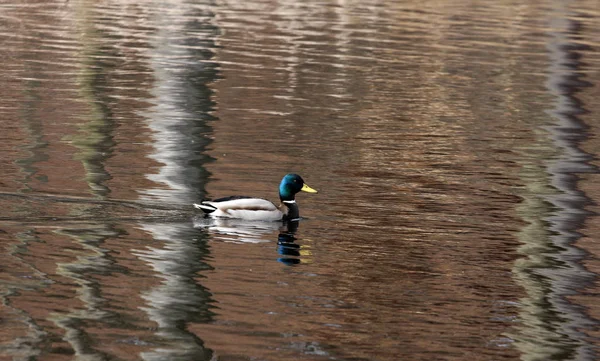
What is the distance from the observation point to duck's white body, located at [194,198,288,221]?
14984 millimetres

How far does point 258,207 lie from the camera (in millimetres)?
15203

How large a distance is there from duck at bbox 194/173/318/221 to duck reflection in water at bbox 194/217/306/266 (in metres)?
0.07

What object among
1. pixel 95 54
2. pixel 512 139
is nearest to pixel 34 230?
pixel 512 139

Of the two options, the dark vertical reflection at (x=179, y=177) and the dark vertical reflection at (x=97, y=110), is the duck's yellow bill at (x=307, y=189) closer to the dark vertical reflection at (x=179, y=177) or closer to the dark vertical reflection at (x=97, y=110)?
the dark vertical reflection at (x=179, y=177)

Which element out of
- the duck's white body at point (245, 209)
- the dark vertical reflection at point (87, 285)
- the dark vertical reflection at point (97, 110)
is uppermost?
the dark vertical reflection at point (87, 285)

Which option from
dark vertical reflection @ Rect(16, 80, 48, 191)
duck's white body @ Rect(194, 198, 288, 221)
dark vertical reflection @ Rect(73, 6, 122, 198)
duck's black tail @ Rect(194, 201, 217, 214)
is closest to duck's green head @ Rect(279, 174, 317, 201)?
duck's white body @ Rect(194, 198, 288, 221)

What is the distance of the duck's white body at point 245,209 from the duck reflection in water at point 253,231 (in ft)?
0.22

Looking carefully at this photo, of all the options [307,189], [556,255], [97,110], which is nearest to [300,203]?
[307,189]

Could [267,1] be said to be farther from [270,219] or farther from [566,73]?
[270,219]

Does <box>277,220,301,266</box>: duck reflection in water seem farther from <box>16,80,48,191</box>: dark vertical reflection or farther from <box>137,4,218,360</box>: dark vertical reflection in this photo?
<box>16,80,48,191</box>: dark vertical reflection

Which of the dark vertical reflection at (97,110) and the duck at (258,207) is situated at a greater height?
the duck at (258,207)

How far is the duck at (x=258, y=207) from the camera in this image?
1500 centimetres

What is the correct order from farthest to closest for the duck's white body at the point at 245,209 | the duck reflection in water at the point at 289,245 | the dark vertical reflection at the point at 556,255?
the duck's white body at the point at 245,209, the duck reflection in water at the point at 289,245, the dark vertical reflection at the point at 556,255

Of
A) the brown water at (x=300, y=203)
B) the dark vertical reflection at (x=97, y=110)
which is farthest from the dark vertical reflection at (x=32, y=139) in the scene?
the dark vertical reflection at (x=97, y=110)
